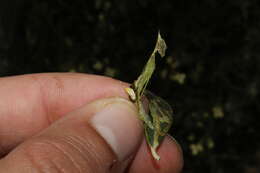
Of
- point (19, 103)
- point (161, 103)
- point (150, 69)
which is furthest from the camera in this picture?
point (19, 103)

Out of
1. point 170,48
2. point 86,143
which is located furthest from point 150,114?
point 170,48

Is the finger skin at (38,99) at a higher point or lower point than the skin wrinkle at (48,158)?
lower

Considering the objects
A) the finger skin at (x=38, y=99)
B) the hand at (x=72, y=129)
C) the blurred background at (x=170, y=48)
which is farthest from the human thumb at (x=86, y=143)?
the blurred background at (x=170, y=48)

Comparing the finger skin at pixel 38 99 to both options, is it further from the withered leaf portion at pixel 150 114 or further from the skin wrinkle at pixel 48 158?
the skin wrinkle at pixel 48 158

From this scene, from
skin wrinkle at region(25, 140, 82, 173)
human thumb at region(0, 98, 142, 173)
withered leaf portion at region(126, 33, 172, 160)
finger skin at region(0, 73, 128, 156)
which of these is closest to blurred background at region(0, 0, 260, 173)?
finger skin at region(0, 73, 128, 156)

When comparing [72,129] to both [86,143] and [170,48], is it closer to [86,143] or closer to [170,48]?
[86,143]

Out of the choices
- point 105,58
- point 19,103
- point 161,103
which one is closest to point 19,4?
point 105,58

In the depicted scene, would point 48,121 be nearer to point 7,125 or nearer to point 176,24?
point 7,125

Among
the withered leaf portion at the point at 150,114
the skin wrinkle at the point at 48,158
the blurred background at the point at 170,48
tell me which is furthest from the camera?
the blurred background at the point at 170,48

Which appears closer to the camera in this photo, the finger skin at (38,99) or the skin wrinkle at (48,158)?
the skin wrinkle at (48,158)
